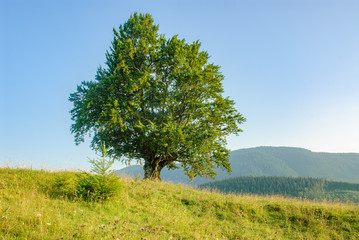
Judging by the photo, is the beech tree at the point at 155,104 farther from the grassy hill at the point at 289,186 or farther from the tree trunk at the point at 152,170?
the grassy hill at the point at 289,186

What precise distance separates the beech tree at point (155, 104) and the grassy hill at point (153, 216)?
550 cm

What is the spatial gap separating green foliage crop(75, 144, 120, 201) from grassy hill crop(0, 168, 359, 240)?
355 mm

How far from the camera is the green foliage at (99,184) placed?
29.6 feet

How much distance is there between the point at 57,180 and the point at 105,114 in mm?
6939

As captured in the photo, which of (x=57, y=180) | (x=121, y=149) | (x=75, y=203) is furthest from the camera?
(x=121, y=149)

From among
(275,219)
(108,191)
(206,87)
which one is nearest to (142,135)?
(206,87)

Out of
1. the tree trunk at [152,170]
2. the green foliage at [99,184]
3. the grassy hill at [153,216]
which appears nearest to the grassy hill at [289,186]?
the tree trunk at [152,170]

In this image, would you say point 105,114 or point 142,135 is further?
point 142,135

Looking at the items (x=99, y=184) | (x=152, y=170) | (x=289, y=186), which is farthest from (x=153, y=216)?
(x=289, y=186)

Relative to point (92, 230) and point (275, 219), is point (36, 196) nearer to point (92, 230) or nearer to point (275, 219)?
point (92, 230)

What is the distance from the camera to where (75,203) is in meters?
8.27

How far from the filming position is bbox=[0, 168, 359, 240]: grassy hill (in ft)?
20.3

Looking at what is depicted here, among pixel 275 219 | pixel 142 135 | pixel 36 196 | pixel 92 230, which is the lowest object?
pixel 275 219

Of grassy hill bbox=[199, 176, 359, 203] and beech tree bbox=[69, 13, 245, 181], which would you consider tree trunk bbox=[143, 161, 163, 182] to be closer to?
beech tree bbox=[69, 13, 245, 181]
